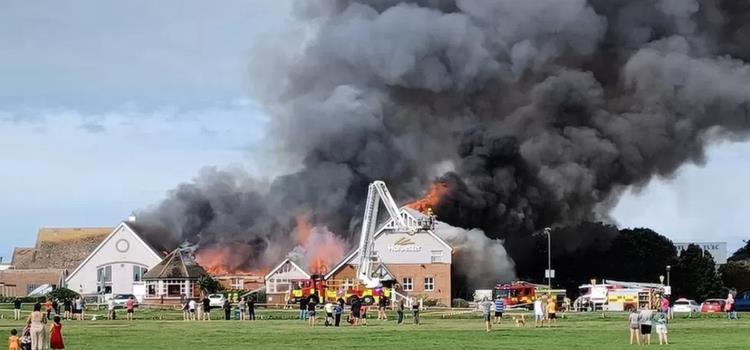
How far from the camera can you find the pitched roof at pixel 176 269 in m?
97.4

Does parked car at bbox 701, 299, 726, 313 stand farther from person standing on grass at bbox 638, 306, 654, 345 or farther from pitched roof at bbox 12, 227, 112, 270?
pitched roof at bbox 12, 227, 112, 270

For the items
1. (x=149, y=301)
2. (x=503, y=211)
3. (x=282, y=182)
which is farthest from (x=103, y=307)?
(x=503, y=211)

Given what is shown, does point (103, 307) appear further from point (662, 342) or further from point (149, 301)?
point (662, 342)

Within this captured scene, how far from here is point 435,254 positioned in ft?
309

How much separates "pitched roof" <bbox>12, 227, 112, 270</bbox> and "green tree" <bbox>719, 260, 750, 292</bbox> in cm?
6507

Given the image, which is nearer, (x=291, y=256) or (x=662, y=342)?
(x=662, y=342)

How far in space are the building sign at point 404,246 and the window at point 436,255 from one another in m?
1.06

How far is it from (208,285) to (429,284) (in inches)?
687

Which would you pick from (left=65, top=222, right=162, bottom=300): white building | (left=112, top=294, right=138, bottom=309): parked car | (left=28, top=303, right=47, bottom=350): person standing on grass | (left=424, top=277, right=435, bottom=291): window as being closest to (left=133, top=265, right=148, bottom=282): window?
(left=65, top=222, right=162, bottom=300): white building

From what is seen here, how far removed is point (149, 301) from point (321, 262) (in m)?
14.0

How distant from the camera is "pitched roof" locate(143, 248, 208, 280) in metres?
97.4

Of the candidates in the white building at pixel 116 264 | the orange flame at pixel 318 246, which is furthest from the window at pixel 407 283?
the white building at pixel 116 264

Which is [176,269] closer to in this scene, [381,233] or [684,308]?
[381,233]

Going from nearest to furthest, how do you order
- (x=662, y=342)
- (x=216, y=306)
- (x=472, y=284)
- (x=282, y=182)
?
(x=662, y=342)
(x=216, y=306)
(x=472, y=284)
(x=282, y=182)
